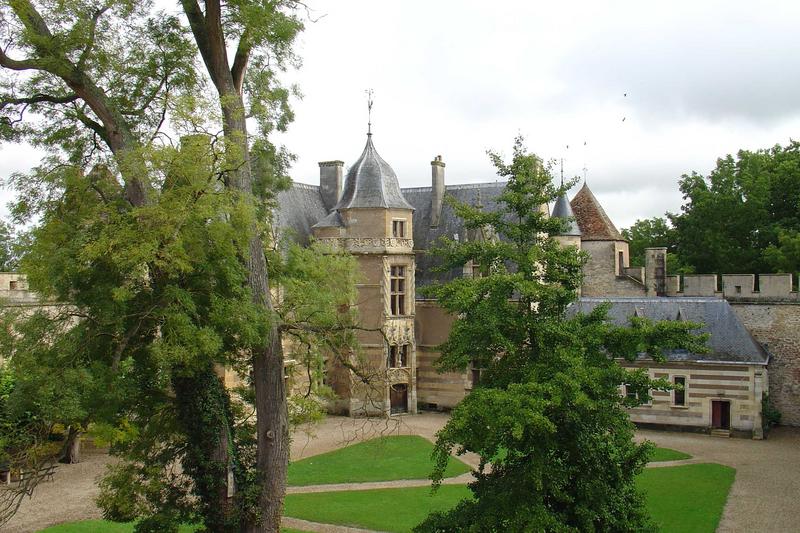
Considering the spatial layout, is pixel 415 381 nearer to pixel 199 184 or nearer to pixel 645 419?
pixel 645 419

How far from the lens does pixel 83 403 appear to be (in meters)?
10.6

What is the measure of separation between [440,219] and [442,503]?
54.4 ft

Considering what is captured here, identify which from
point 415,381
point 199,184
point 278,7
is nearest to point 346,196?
point 415,381

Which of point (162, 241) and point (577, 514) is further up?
point (162, 241)

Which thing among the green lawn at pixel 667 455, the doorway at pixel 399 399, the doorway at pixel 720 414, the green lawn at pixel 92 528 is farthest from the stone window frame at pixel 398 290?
the green lawn at pixel 92 528

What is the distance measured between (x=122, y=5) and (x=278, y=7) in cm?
256

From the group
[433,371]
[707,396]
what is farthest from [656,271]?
[433,371]

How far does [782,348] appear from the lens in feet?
92.9

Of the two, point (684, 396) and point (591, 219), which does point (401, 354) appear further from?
point (591, 219)

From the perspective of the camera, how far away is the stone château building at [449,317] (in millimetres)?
26188

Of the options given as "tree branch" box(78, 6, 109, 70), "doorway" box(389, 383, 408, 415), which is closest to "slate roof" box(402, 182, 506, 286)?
"doorway" box(389, 383, 408, 415)

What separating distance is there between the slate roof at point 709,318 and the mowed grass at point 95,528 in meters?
15.1

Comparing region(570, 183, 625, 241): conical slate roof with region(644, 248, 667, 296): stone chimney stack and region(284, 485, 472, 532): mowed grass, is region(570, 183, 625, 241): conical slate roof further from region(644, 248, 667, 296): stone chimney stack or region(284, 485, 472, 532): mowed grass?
region(284, 485, 472, 532): mowed grass

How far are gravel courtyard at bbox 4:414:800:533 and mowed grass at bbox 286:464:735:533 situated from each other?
17.8 inches
